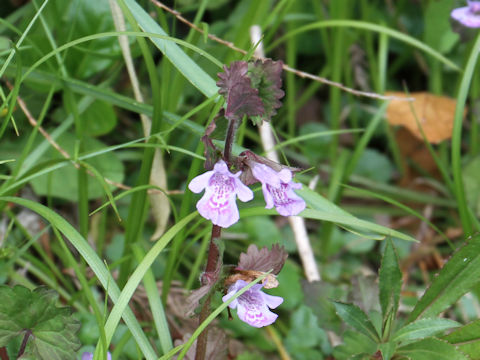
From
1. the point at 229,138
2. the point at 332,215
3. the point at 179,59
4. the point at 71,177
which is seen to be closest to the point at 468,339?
the point at 332,215

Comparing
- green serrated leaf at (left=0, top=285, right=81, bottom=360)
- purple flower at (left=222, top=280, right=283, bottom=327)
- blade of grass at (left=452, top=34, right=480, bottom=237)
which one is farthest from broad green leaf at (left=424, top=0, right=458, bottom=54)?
green serrated leaf at (left=0, top=285, right=81, bottom=360)

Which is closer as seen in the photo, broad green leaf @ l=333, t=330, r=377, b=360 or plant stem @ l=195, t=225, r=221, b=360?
plant stem @ l=195, t=225, r=221, b=360

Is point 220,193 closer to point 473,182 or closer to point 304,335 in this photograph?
point 304,335

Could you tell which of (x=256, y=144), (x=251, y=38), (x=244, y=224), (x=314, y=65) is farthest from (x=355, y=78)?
(x=244, y=224)

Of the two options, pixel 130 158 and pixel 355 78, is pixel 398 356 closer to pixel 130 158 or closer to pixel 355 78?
pixel 130 158

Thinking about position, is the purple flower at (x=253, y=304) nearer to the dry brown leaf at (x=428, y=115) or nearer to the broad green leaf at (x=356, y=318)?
the broad green leaf at (x=356, y=318)

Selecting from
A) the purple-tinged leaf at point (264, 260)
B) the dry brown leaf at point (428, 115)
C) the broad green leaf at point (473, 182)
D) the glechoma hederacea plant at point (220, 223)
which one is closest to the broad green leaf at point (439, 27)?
the glechoma hederacea plant at point (220, 223)

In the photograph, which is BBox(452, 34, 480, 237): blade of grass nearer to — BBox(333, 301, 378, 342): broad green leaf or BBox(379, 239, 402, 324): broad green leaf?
BBox(379, 239, 402, 324): broad green leaf
